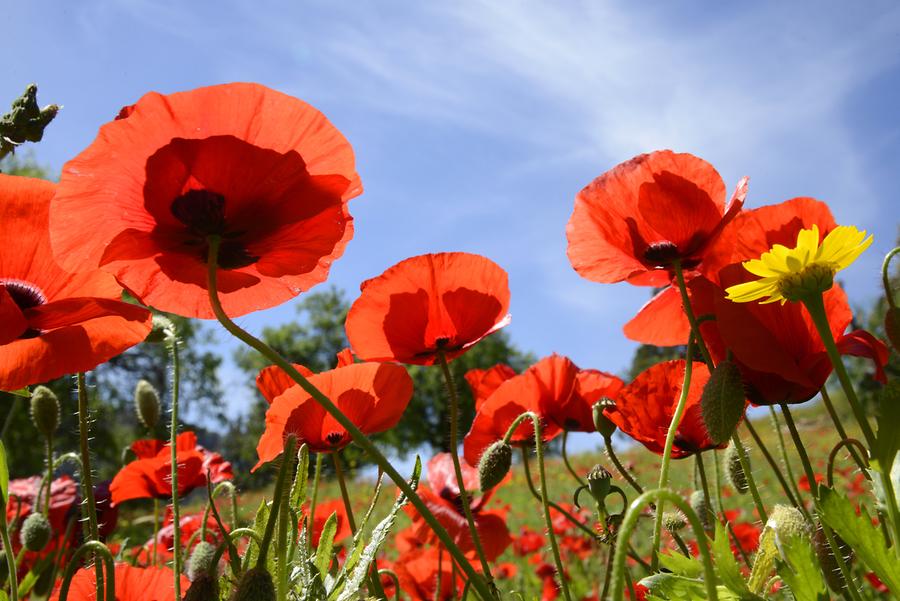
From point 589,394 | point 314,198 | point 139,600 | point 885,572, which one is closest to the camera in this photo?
point 885,572

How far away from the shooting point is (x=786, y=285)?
2.58 ft

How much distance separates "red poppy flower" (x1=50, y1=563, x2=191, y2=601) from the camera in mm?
1025

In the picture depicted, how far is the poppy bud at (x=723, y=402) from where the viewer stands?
2.67 feet

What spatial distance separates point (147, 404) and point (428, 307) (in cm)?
97

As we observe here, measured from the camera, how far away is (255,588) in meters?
0.60

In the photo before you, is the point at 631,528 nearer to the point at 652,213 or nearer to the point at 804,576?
the point at 804,576

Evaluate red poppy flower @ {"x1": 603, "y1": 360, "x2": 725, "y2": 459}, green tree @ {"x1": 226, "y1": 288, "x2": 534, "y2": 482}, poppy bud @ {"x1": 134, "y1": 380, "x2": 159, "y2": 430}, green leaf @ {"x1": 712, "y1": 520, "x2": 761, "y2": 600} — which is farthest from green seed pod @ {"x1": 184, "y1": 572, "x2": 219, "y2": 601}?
green tree @ {"x1": 226, "y1": 288, "x2": 534, "y2": 482}

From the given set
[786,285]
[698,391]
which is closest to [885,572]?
[786,285]

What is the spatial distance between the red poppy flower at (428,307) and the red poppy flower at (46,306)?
0.32 m

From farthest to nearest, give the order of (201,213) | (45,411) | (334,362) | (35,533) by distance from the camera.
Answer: (334,362), (45,411), (35,533), (201,213)

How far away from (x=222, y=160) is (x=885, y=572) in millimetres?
690

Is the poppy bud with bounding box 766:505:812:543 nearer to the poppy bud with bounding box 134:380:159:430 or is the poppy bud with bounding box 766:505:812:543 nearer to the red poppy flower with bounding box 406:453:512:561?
the red poppy flower with bounding box 406:453:512:561

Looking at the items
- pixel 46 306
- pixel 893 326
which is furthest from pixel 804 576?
pixel 46 306

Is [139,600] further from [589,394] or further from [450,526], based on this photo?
[589,394]
